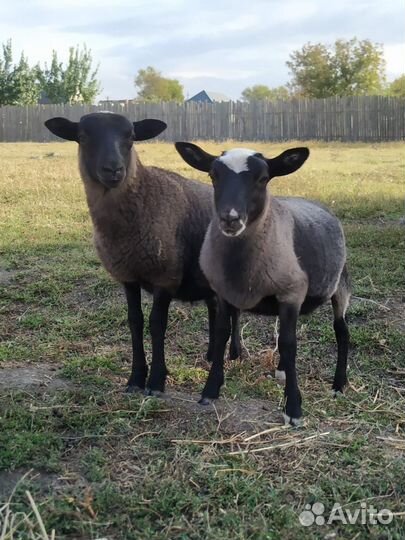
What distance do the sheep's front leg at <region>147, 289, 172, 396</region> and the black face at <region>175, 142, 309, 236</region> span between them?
103cm

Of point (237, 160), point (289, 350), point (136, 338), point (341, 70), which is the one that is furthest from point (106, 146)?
point (341, 70)

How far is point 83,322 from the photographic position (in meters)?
6.50

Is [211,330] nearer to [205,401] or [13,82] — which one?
[205,401]

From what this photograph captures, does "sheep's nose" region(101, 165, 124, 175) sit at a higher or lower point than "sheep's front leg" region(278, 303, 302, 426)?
higher

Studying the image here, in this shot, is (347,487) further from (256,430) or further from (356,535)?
(256,430)

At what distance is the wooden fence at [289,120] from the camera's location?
2753cm

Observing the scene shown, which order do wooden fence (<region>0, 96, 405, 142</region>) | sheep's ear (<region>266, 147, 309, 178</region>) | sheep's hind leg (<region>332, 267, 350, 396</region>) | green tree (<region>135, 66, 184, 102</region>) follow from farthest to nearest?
green tree (<region>135, 66, 184, 102</region>)
wooden fence (<region>0, 96, 405, 142</region>)
sheep's hind leg (<region>332, 267, 350, 396</region>)
sheep's ear (<region>266, 147, 309, 178</region>)

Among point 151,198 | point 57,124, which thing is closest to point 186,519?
point 151,198

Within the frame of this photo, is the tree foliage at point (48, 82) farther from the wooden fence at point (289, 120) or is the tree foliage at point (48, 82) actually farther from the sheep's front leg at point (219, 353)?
the sheep's front leg at point (219, 353)

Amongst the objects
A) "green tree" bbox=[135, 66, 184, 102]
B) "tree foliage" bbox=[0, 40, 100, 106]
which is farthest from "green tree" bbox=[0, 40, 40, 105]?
"green tree" bbox=[135, 66, 184, 102]

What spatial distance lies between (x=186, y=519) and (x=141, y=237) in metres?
2.15

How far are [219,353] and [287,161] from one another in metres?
1.36

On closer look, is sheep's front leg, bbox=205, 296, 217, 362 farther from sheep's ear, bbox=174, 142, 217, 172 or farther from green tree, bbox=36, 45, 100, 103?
green tree, bbox=36, 45, 100, 103

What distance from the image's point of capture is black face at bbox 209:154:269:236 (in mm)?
4039
